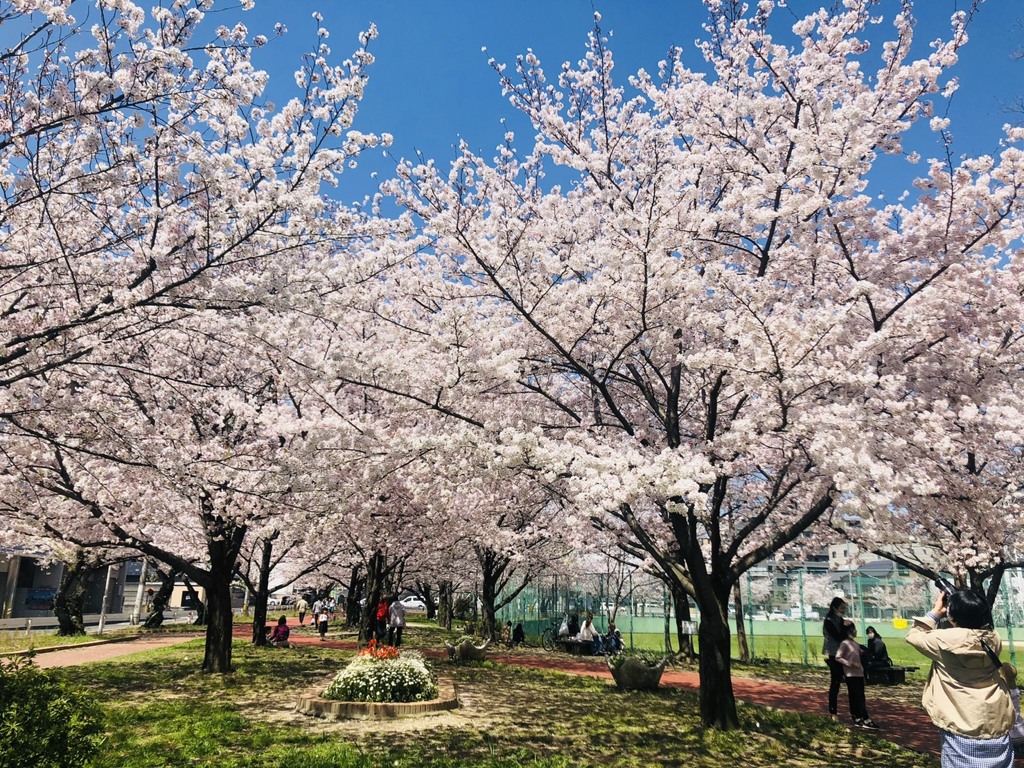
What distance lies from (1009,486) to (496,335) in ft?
28.7

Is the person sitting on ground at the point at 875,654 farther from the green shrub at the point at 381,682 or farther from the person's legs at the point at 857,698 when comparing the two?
the green shrub at the point at 381,682

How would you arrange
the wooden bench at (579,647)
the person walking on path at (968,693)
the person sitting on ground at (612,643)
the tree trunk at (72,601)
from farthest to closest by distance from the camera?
the tree trunk at (72,601), the wooden bench at (579,647), the person sitting on ground at (612,643), the person walking on path at (968,693)

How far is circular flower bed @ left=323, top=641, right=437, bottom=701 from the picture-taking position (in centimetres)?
951

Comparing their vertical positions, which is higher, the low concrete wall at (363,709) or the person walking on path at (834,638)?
the person walking on path at (834,638)

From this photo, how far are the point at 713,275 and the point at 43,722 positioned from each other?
7738 millimetres

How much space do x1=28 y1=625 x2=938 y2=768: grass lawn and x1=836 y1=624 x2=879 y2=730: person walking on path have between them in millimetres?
487

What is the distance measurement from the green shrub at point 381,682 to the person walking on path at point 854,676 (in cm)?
608

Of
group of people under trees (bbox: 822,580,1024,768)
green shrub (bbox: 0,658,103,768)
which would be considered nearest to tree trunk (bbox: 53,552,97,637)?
green shrub (bbox: 0,658,103,768)

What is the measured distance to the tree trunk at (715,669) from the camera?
29.6ft

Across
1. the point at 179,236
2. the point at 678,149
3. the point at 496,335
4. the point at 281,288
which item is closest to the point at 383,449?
the point at 496,335

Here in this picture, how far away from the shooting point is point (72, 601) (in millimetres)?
23250

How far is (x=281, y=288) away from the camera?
6.89 meters

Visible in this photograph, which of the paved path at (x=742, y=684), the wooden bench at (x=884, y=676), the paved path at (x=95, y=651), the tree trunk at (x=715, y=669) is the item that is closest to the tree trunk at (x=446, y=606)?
the paved path at (x=742, y=684)

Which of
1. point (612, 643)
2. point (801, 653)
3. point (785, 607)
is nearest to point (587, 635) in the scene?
point (612, 643)
